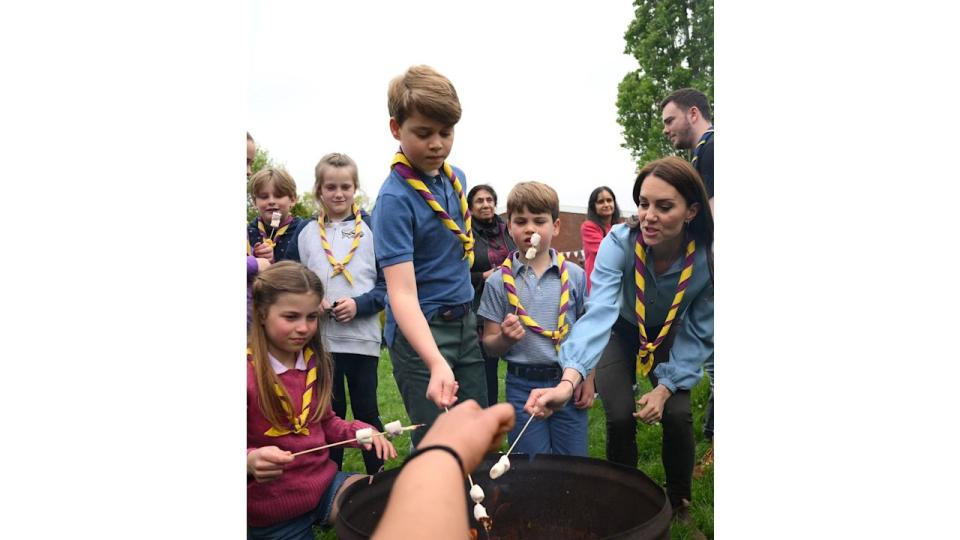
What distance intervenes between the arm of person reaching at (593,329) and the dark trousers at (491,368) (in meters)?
0.18

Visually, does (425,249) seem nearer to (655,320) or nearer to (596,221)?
(596,221)

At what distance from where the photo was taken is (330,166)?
1.93 m

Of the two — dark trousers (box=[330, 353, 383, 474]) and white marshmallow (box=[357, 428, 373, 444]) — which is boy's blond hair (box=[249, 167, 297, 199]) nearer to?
dark trousers (box=[330, 353, 383, 474])

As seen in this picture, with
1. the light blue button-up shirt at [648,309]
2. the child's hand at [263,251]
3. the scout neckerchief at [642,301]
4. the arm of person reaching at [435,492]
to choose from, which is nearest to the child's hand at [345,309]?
the child's hand at [263,251]

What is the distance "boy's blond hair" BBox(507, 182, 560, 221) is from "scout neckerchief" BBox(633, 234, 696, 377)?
0.28m

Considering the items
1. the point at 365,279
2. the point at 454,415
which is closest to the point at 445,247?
the point at 365,279

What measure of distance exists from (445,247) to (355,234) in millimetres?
340

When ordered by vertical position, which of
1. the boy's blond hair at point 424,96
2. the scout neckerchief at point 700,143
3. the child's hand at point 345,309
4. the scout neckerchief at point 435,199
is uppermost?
the boy's blond hair at point 424,96

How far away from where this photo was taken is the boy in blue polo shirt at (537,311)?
1.98 meters

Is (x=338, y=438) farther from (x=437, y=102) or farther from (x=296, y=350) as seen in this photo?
(x=437, y=102)

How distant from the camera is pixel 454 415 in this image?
1.06m

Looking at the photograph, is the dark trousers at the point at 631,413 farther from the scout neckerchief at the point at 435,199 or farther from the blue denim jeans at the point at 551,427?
the scout neckerchief at the point at 435,199

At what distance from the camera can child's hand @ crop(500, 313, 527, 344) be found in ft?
6.60

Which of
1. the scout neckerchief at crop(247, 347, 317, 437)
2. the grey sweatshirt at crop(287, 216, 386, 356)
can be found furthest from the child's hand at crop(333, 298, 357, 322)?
the scout neckerchief at crop(247, 347, 317, 437)
